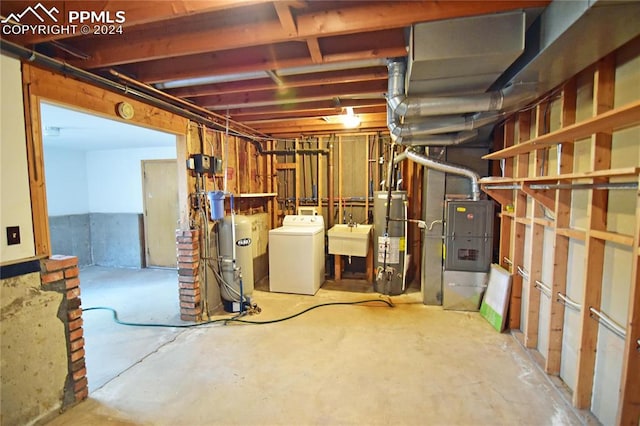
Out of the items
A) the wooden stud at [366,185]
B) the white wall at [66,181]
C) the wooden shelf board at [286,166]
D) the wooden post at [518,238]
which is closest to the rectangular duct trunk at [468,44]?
the wooden post at [518,238]

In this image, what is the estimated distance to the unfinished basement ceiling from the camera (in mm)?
1555

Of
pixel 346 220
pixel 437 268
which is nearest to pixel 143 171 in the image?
pixel 346 220

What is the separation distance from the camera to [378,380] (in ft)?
7.43

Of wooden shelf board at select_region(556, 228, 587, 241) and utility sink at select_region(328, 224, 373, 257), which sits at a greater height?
wooden shelf board at select_region(556, 228, 587, 241)

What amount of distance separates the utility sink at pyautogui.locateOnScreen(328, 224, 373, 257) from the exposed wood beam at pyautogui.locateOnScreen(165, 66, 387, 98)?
7.65ft

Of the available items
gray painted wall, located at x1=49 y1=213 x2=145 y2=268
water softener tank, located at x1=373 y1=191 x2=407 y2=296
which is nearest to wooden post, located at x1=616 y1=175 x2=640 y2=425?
water softener tank, located at x1=373 y1=191 x2=407 y2=296

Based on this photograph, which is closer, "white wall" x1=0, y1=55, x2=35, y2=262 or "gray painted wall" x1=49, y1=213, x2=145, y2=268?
"white wall" x1=0, y1=55, x2=35, y2=262

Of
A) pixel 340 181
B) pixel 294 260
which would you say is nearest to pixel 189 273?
pixel 294 260

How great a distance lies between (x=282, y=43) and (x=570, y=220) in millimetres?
2461

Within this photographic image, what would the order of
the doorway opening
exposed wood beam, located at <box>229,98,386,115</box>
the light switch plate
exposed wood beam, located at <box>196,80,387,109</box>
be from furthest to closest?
the doorway opening, exposed wood beam, located at <box>229,98,386,115</box>, exposed wood beam, located at <box>196,80,387,109</box>, the light switch plate

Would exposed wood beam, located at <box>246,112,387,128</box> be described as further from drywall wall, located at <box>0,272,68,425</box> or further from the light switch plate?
drywall wall, located at <box>0,272,68,425</box>

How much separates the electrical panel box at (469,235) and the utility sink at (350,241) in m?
1.15

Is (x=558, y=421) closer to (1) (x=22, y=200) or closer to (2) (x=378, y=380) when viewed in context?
(2) (x=378, y=380)

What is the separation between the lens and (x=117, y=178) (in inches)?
225
